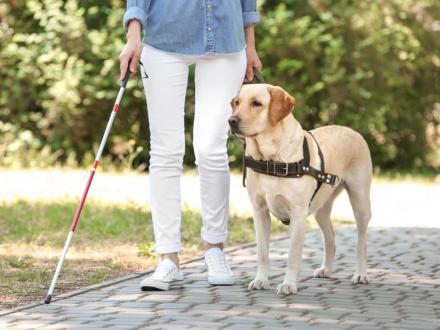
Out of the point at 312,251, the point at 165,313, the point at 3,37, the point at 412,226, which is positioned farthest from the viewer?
the point at 3,37

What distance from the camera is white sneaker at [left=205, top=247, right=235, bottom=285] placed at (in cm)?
607

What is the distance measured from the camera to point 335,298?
5.75 meters

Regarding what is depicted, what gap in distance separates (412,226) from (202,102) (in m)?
3.98

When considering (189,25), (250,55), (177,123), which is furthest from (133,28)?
(250,55)

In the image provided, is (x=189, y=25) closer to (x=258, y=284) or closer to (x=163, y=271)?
(x=163, y=271)

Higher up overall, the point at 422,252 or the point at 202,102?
the point at 202,102

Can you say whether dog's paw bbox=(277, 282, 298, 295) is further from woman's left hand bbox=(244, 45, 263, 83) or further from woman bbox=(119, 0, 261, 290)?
woman's left hand bbox=(244, 45, 263, 83)

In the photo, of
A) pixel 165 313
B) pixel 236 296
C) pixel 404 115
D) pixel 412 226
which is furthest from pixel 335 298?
pixel 404 115

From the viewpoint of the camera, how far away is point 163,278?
19.3 ft

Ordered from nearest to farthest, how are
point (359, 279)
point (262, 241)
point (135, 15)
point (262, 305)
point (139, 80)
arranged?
point (262, 305) → point (135, 15) → point (262, 241) → point (359, 279) → point (139, 80)

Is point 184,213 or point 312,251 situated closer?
point 312,251

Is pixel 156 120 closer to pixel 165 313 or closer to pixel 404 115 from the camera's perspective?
pixel 165 313

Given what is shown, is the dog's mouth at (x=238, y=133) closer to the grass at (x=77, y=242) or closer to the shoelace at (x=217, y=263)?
the shoelace at (x=217, y=263)

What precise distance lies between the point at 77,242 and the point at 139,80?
6.77 meters
